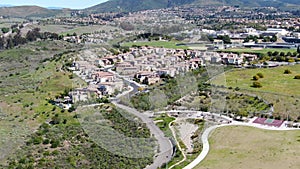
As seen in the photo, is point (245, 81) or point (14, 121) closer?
point (14, 121)

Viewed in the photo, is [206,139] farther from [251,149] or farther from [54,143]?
[54,143]

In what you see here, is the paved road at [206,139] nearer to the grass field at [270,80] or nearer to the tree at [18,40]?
the grass field at [270,80]

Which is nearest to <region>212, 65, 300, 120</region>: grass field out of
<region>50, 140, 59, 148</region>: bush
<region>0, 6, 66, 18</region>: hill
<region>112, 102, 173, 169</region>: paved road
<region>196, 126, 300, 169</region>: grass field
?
<region>196, 126, 300, 169</region>: grass field

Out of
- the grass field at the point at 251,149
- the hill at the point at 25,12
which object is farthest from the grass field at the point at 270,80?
the hill at the point at 25,12

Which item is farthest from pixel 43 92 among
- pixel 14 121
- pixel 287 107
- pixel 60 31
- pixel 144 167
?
pixel 60 31

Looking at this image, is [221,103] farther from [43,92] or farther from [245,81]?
[43,92]
